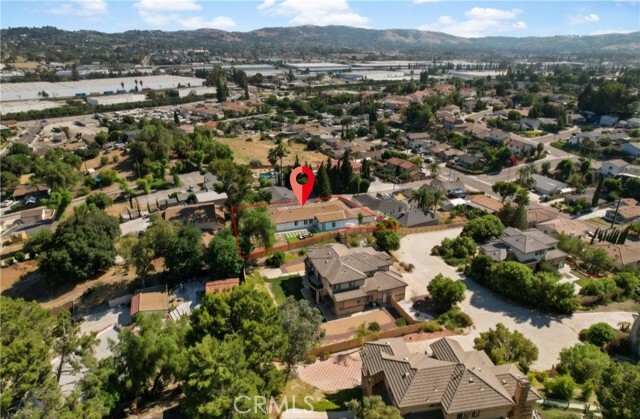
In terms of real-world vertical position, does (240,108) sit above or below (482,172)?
above

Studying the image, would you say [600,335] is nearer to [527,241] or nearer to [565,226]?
[527,241]

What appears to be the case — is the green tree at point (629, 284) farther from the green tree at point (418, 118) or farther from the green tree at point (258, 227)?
the green tree at point (418, 118)

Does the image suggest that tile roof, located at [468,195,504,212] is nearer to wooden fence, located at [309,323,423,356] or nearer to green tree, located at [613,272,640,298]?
green tree, located at [613,272,640,298]

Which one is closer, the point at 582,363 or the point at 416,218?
the point at 582,363

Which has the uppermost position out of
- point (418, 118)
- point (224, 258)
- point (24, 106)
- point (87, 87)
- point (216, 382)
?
point (87, 87)

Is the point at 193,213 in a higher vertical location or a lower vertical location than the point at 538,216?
higher

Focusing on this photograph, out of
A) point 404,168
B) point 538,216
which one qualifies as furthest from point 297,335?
point 404,168

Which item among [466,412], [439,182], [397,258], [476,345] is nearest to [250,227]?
[397,258]

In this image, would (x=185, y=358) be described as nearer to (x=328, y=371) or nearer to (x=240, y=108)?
(x=328, y=371)
